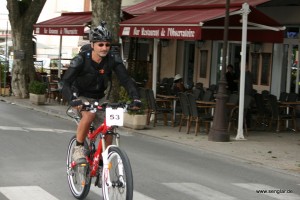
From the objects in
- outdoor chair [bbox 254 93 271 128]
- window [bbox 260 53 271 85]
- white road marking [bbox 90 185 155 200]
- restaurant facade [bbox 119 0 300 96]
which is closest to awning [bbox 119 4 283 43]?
restaurant facade [bbox 119 0 300 96]

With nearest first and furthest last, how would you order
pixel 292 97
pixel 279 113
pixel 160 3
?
pixel 279 113 → pixel 292 97 → pixel 160 3

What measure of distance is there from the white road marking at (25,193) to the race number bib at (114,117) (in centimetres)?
155

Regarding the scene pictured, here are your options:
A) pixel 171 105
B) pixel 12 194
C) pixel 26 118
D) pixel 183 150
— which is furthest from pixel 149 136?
pixel 12 194

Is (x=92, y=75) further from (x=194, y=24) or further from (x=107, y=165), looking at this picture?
(x=194, y=24)

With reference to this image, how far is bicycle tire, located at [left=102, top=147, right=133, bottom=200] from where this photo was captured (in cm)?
590

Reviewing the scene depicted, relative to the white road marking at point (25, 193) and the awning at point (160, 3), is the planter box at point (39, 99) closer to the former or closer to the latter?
the awning at point (160, 3)

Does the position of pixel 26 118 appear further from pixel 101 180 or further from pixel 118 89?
pixel 101 180

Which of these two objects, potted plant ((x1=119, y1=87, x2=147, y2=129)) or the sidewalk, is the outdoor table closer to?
the sidewalk

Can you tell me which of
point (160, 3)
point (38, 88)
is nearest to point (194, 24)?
point (160, 3)

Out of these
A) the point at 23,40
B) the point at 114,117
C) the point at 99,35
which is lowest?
the point at 114,117

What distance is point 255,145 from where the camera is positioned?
530 inches

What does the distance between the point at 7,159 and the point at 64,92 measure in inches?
148

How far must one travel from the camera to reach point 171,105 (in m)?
17.7

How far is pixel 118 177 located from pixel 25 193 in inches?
72.4
